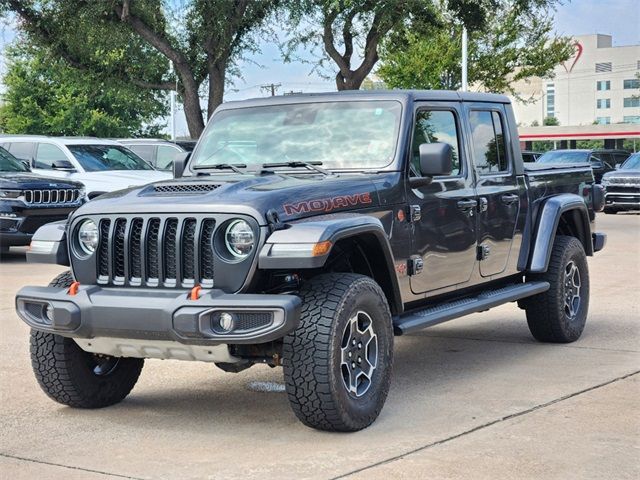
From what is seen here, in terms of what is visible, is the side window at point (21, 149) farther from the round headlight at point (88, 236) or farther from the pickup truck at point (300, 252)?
the round headlight at point (88, 236)

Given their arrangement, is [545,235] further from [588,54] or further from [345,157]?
[588,54]

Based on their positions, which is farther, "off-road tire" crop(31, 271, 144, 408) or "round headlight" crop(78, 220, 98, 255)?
"off-road tire" crop(31, 271, 144, 408)

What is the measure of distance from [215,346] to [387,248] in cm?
123

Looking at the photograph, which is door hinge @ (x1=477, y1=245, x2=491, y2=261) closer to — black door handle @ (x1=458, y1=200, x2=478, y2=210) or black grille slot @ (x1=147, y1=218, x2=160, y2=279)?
black door handle @ (x1=458, y1=200, x2=478, y2=210)

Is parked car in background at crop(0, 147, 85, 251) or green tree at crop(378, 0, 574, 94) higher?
green tree at crop(378, 0, 574, 94)

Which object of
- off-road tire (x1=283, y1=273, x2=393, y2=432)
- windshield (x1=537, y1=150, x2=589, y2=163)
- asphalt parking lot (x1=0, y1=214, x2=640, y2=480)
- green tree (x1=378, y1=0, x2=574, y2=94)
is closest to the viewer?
asphalt parking lot (x1=0, y1=214, x2=640, y2=480)

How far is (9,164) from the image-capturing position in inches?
686

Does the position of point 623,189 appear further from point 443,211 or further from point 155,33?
point 443,211

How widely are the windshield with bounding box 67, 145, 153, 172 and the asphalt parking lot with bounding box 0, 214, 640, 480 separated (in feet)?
33.4

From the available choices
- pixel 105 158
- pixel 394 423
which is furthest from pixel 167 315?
Result: pixel 105 158

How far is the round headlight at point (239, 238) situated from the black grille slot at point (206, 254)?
9 cm

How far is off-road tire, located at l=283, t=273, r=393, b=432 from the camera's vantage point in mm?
5938

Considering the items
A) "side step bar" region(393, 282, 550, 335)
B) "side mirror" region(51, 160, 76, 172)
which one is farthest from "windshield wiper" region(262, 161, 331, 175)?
"side mirror" region(51, 160, 76, 172)

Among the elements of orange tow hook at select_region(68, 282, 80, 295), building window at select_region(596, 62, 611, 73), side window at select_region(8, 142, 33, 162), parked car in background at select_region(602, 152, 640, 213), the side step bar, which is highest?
building window at select_region(596, 62, 611, 73)
